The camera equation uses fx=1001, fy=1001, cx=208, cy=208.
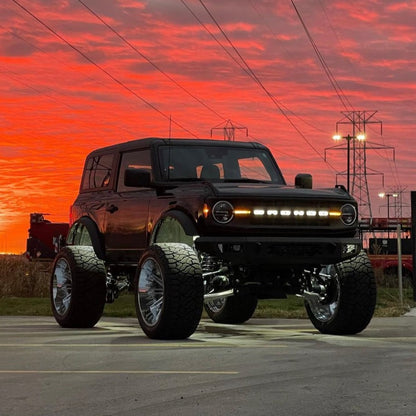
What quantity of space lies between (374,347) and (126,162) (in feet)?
16.9

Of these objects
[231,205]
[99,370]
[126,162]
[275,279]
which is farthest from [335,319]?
[99,370]

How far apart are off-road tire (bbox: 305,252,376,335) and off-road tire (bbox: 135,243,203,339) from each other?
2.34m

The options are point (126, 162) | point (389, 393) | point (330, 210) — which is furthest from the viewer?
point (126, 162)

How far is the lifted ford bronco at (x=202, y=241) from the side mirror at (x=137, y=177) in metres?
0.01

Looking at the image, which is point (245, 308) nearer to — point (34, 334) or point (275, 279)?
point (275, 279)

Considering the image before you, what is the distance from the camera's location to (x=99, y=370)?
31.3 ft

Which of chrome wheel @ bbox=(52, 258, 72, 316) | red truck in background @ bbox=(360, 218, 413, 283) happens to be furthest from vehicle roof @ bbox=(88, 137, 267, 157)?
red truck in background @ bbox=(360, 218, 413, 283)

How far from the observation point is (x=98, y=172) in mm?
15930

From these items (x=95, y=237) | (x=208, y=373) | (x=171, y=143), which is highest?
(x=171, y=143)

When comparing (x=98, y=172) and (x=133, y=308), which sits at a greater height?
(x=98, y=172)

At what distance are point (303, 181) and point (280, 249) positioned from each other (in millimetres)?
2016

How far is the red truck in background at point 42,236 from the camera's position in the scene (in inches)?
2022

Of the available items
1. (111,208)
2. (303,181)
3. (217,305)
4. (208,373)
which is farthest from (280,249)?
(217,305)

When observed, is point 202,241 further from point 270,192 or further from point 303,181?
point 303,181
